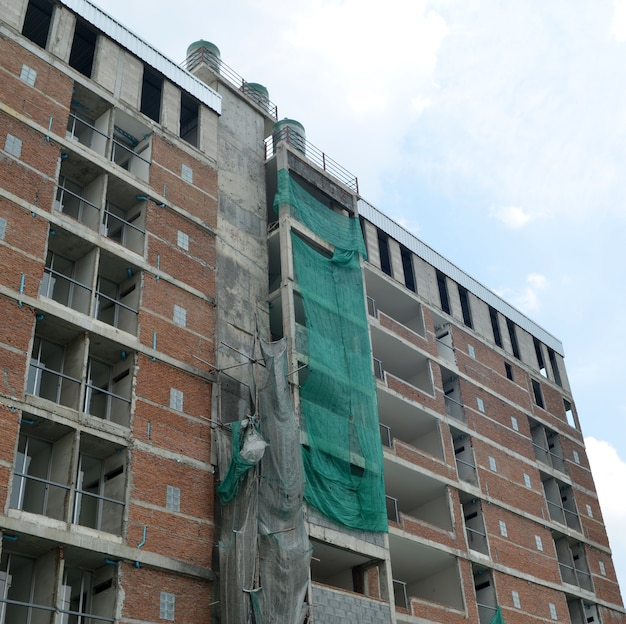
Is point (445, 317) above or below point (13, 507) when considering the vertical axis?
above

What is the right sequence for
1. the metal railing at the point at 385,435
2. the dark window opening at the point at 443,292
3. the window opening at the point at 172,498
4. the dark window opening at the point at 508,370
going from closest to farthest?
the window opening at the point at 172,498 < the metal railing at the point at 385,435 < the dark window opening at the point at 443,292 < the dark window opening at the point at 508,370

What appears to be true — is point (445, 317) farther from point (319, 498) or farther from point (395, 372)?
point (319, 498)

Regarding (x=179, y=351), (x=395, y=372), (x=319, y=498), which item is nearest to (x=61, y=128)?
(x=179, y=351)

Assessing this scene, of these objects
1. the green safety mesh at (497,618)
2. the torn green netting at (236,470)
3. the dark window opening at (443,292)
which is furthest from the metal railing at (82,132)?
the green safety mesh at (497,618)

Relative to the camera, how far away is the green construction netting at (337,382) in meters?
30.7

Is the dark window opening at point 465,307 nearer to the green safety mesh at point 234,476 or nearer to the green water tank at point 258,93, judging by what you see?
the green water tank at point 258,93

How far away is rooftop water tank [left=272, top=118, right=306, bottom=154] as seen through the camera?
4012 cm

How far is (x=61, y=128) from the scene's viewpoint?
98.2 ft

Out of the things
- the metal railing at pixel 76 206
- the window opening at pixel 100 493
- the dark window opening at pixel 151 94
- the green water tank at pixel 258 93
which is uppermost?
the green water tank at pixel 258 93

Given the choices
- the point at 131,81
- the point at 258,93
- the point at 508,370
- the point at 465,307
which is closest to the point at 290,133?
the point at 258,93

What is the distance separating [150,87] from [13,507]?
1937 cm

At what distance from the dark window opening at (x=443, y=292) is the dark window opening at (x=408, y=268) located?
244 cm

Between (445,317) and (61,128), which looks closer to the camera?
(61,128)

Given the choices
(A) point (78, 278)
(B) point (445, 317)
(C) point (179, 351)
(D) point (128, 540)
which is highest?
(B) point (445, 317)
